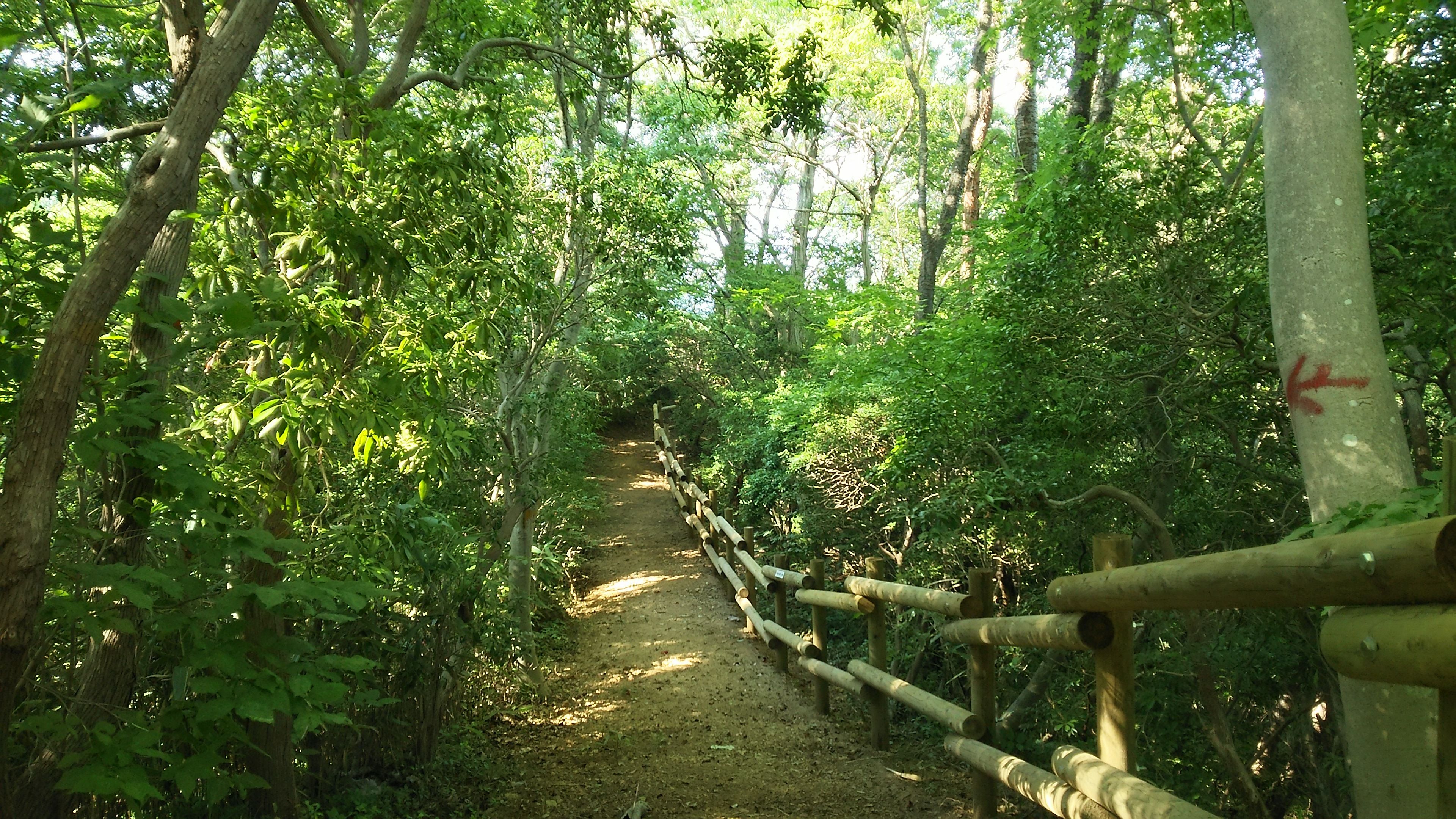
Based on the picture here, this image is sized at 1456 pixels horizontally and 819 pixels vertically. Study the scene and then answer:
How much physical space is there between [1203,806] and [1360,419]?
3197mm

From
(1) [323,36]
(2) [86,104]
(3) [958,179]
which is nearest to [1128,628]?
(2) [86,104]

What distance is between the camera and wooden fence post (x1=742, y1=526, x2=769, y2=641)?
363 inches

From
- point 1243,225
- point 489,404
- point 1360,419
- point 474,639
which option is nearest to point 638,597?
point 489,404

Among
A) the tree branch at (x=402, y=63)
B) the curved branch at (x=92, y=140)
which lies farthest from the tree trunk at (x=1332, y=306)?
the tree branch at (x=402, y=63)

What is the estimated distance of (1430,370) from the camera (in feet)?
14.8

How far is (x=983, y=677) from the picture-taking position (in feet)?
14.3

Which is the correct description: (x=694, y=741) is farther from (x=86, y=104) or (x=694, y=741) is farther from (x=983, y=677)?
(x=86, y=104)

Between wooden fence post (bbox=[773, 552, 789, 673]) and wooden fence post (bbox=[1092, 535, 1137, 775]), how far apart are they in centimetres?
449

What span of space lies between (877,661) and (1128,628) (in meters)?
2.79

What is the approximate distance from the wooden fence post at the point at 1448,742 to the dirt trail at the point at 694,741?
3243 mm

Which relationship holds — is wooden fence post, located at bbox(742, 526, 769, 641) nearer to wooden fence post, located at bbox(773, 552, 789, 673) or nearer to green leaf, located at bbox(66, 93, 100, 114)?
wooden fence post, located at bbox(773, 552, 789, 673)

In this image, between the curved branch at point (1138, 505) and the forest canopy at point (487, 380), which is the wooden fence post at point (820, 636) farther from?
the curved branch at point (1138, 505)

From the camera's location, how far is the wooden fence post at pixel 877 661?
5.61 meters

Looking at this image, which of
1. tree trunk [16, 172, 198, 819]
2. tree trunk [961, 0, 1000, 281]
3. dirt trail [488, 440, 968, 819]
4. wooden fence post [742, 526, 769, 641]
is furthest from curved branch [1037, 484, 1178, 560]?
tree trunk [961, 0, 1000, 281]
